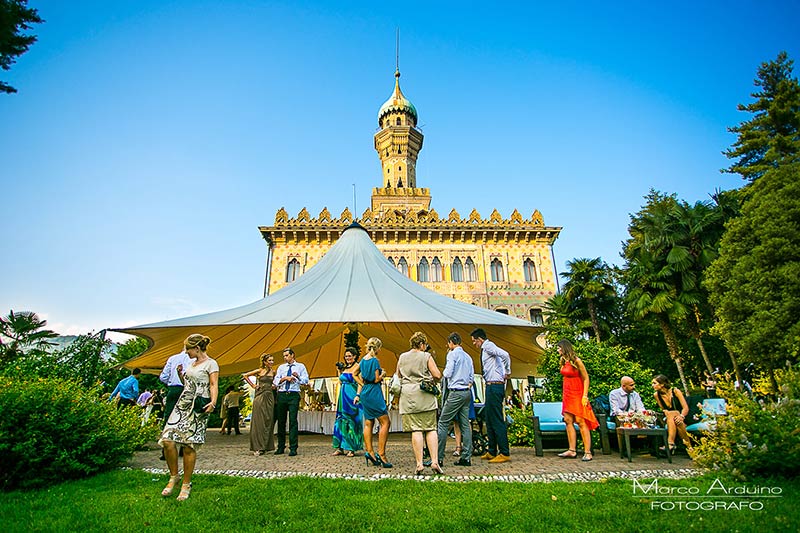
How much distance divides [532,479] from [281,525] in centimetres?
245

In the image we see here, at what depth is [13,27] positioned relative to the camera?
7676 millimetres

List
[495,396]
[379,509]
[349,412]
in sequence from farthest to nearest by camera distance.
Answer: [349,412], [495,396], [379,509]

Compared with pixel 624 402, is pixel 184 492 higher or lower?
lower

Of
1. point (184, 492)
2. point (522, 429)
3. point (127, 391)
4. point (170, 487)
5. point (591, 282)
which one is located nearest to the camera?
point (184, 492)

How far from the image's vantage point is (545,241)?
2867 cm

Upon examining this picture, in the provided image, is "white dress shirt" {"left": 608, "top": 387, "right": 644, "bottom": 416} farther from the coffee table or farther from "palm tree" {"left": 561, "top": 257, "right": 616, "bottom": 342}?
"palm tree" {"left": 561, "top": 257, "right": 616, "bottom": 342}

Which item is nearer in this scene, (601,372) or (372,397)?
(372,397)

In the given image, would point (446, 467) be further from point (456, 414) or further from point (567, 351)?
point (567, 351)

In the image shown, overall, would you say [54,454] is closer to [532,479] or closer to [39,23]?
[532,479]

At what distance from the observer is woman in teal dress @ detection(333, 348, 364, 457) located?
19.3 feet

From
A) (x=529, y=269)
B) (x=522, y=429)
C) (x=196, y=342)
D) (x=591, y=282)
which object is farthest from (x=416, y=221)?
(x=196, y=342)

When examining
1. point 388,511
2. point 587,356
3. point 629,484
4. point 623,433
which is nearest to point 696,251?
point 587,356

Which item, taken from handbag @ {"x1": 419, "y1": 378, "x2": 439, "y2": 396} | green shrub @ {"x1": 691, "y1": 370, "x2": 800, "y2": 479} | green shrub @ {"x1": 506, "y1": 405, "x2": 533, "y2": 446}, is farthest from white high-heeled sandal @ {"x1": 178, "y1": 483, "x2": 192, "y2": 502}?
green shrub @ {"x1": 506, "y1": 405, "x2": 533, "y2": 446}

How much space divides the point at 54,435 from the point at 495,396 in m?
4.87
